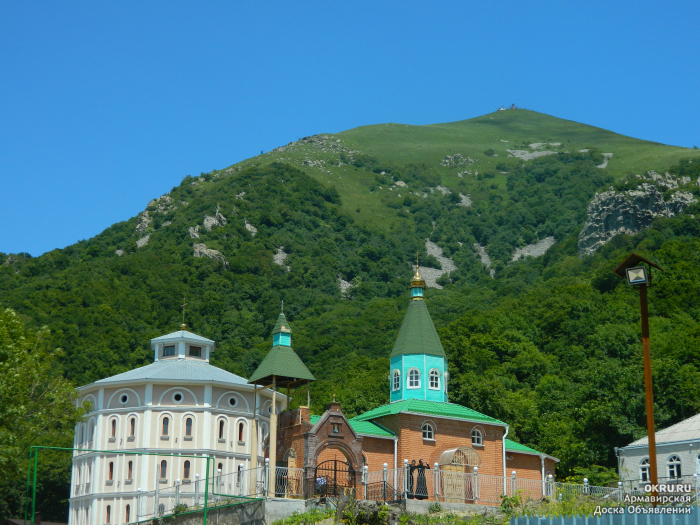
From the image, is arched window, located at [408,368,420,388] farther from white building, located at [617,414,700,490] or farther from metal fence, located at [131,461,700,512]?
white building, located at [617,414,700,490]

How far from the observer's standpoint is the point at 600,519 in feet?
60.1

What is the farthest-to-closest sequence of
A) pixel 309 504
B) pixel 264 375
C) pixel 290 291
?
pixel 290 291 → pixel 264 375 → pixel 309 504

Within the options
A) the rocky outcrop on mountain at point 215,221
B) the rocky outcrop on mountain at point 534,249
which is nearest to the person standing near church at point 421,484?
the rocky outcrop on mountain at point 215,221

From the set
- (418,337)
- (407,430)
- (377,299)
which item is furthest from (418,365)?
(377,299)

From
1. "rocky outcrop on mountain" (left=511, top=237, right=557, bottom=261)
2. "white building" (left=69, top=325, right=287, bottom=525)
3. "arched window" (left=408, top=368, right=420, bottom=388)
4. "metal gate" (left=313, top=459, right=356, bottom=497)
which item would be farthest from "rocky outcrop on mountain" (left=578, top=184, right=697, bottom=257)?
"metal gate" (left=313, top=459, right=356, bottom=497)

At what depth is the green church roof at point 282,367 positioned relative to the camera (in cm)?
4122

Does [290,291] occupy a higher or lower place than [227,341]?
higher

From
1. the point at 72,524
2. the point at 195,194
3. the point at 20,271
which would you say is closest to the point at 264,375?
the point at 72,524

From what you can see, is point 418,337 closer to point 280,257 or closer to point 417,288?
point 417,288

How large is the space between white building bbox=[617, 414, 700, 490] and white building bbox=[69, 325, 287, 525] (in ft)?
62.1

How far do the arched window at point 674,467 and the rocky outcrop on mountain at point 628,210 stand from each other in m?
81.9

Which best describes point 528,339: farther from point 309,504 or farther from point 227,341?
point 309,504

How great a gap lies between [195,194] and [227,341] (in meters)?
70.1

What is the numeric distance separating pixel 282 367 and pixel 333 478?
590 cm
